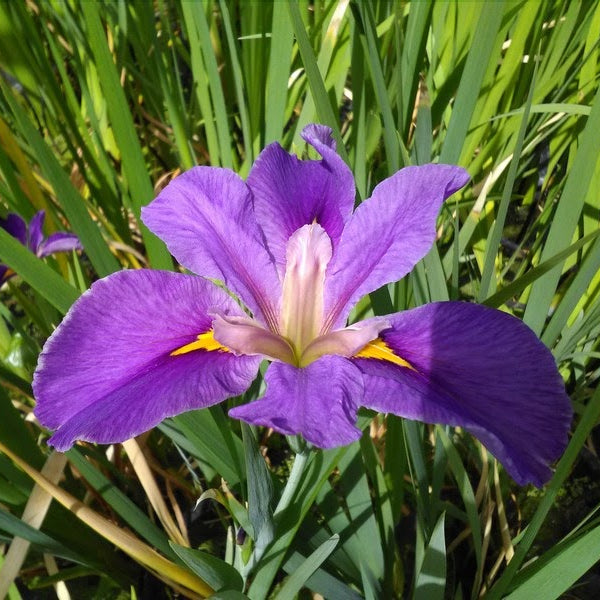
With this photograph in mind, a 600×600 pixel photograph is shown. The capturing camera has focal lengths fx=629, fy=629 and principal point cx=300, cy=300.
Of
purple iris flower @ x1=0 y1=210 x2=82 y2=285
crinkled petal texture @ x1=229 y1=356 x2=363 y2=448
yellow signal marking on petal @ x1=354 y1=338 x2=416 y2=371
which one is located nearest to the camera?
crinkled petal texture @ x1=229 y1=356 x2=363 y2=448

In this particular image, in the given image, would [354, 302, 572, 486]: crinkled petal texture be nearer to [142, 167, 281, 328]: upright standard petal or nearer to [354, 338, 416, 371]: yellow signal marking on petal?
[354, 338, 416, 371]: yellow signal marking on petal

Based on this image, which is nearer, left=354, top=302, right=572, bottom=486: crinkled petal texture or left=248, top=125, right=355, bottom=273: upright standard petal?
left=354, top=302, right=572, bottom=486: crinkled petal texture

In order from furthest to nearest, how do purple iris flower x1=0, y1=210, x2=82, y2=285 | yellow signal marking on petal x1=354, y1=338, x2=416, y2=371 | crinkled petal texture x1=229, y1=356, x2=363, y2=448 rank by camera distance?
purple iris flower x1=0, y1=210, x2=82, y2=285 → yellow signal marking on petal x1=354, y1=338, x2=416, y2=371 → crinkled petal texture x1=229, y1=356, x2=363, y2=448

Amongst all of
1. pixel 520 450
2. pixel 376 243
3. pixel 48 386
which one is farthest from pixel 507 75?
pixel 48 386

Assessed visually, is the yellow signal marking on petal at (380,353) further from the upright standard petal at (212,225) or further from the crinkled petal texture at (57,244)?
the crinkled petal texture at (57,244)

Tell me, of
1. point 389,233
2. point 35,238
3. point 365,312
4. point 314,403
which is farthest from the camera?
point 35,238

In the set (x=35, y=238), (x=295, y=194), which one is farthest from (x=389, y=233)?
(x=35, y=238)

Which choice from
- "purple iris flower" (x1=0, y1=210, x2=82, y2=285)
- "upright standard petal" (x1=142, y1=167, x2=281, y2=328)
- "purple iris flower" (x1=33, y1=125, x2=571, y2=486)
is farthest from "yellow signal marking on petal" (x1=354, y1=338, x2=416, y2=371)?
"purple iris flower" (x1=0, y1=210, x2=82, y2=285)

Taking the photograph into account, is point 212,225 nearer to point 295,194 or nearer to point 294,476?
point 295,194
